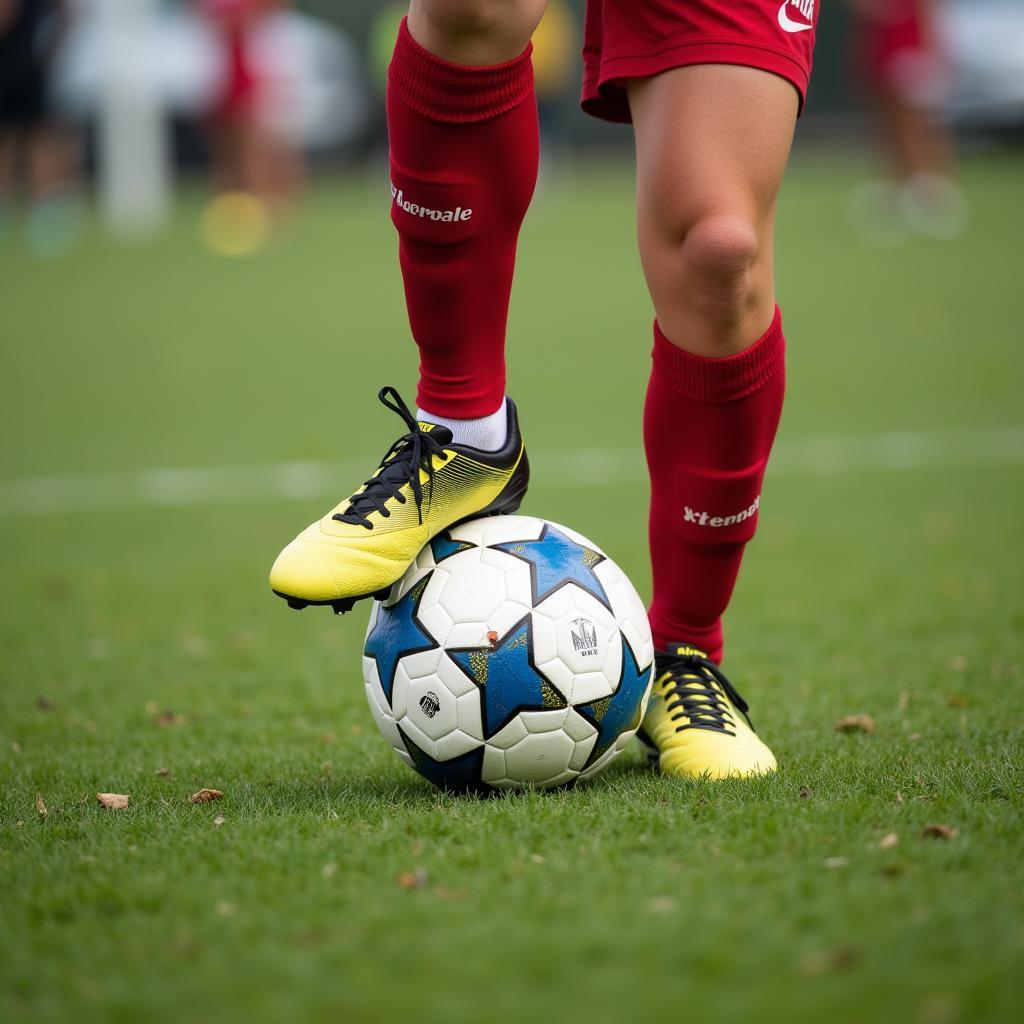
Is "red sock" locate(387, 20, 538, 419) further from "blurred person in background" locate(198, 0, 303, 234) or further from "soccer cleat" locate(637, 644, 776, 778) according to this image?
"blurred person in background" locate(198, 0, 303, 234)

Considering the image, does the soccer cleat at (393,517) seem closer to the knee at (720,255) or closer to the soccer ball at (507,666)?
the soccer ball at (507,666)

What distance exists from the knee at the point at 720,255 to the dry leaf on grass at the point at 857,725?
1.08m

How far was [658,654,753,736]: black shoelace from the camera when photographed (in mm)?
2895

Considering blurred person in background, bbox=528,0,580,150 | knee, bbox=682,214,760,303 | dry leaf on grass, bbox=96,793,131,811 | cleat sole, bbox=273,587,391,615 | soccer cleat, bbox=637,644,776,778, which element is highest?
blurred person in background, bbox=528,0,580,150

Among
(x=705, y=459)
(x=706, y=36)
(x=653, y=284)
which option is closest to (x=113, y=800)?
(x=705, y=459)

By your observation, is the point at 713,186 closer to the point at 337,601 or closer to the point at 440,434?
the point at 440,434

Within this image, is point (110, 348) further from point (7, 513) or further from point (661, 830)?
point (661, 830)

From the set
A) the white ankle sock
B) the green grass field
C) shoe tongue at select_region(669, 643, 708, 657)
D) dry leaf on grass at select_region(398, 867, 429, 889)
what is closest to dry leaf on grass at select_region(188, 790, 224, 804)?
the green grass field

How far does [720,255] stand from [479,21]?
0.59m

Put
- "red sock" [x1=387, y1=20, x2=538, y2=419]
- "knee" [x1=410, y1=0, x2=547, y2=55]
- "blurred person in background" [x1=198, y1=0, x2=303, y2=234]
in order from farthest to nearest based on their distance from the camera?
"blurred person in background" [x1=198, y1=0, x2=303, y2=234]
"red sock" [x1=387, y1=20, x2=538, y2=419]
"knee" [x1=410, y1=0, x2=547, y2=55]

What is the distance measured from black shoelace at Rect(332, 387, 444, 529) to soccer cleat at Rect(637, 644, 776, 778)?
638mm

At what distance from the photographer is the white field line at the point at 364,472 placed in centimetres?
677

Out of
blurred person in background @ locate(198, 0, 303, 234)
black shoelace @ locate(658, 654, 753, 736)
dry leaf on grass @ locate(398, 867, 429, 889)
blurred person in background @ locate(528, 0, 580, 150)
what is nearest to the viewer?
dry leaf on grass @ locate(398, 867, 429, 889)

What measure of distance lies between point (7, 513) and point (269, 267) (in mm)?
7449
